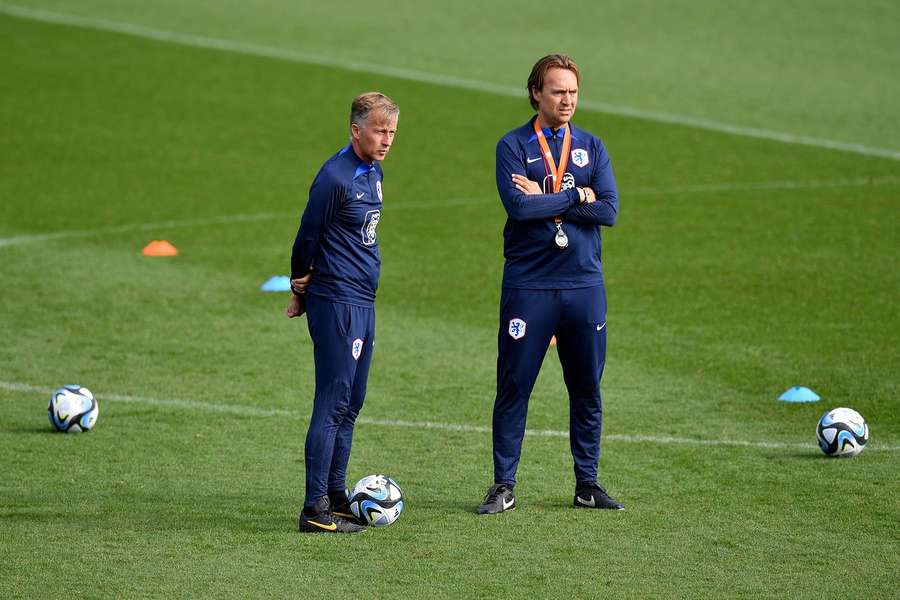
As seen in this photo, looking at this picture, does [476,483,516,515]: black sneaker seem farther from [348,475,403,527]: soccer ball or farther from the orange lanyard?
the orange lanyard

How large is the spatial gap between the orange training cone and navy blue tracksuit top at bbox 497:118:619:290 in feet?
30.7

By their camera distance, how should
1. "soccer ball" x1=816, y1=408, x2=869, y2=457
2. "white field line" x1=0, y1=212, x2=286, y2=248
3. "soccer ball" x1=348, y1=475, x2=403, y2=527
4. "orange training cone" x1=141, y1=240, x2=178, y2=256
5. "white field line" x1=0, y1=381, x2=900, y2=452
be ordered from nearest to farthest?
"soccer ball" x1=348, y1=475, x2=403, y2=527 < "soccer ball" x1=816, y1=408, x2=869, y2=457 < "white field line" x1=0, y1=381, x2=900, y2=452 < "orange training cone" x1=141, y1=240, x2=178, y2=256 < "white field line" x1=0, y1=212, x2=286, y2=248

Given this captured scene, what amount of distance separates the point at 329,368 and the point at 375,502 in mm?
840

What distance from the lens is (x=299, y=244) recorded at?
791cm

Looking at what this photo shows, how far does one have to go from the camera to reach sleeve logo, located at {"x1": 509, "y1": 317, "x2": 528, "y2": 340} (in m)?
8.33

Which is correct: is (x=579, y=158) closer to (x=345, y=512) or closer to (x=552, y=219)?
(x=552, y=219)

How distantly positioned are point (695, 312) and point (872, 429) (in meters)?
3.99

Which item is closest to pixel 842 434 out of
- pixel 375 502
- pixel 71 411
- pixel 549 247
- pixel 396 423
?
pixel 549 247

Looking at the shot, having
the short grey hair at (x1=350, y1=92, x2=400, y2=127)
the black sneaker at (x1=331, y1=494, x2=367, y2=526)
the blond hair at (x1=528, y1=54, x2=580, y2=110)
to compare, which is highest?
the blond hair at (x1=528, y1=54, x2=580, y2=110)

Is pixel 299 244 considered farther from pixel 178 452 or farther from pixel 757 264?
pixel 757 264

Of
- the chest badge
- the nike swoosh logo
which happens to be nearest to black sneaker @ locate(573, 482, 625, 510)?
the nike swoosh logo

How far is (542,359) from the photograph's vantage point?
849 cm

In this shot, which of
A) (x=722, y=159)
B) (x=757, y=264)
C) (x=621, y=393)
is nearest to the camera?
(x=621, y=393)

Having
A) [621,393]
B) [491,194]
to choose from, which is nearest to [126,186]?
[491,194]
